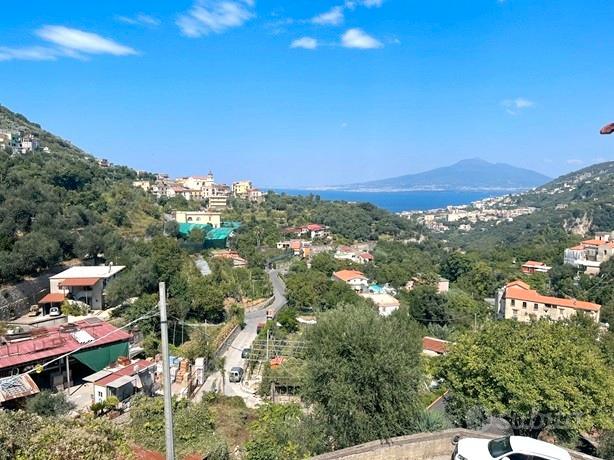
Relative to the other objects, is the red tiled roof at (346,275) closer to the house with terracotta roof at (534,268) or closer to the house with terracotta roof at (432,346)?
the house with terracotta roof at (432,346)

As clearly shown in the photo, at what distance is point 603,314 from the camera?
3262cm

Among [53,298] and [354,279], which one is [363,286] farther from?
[53,298]

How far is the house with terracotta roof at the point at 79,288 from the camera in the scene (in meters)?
22.8

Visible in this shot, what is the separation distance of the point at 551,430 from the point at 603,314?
94.3ft

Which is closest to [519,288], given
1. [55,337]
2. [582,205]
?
[55,337]

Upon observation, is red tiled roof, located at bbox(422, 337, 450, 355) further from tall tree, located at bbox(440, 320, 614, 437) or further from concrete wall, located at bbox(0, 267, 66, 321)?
concrete wall, located at bbox(0, 267, 66, 321)

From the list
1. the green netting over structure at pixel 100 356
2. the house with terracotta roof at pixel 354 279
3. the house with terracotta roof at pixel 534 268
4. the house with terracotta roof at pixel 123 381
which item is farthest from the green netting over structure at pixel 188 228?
the house with terracotta roof at pixel 534 268

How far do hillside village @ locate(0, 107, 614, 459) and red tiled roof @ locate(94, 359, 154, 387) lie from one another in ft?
0.30

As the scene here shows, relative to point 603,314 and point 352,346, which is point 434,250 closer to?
point 603,314

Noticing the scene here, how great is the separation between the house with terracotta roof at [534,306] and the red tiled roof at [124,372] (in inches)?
1117

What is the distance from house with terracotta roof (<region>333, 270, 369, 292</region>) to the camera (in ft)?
125

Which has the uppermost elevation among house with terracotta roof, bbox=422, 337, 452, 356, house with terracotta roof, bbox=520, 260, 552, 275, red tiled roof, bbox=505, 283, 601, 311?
house with terracotta roof, bbox=422, 337, 452, 356

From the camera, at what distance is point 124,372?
1433 cm

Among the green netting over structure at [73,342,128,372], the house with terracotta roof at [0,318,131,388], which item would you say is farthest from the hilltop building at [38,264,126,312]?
the green netting over structure at [73,342,128,372]
